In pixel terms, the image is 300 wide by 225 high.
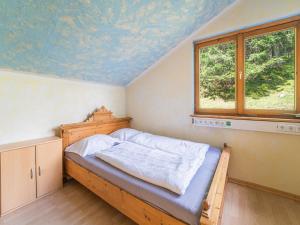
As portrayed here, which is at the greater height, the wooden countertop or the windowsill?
the windowsill

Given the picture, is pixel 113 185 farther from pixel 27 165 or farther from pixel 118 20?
pixel 118 20

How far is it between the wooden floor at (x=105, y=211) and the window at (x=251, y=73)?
3.57 ft

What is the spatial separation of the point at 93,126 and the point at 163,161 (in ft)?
5.14

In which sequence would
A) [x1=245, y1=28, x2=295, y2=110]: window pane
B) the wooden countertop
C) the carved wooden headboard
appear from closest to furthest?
the wooden countertop → [x1=245, y1=28, x2=295, y2=110]: window pane → the carved wooden headboard

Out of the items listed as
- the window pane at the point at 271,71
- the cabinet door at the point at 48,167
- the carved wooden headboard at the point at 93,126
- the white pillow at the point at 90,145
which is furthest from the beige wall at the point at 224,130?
the cabinet door at the point at 48,167

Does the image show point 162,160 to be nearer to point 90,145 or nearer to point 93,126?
point 90,145

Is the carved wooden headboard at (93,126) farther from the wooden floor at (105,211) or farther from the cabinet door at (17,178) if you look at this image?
the wooden floor at (105,211)

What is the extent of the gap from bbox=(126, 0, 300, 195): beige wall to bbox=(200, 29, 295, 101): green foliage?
0.24 meters

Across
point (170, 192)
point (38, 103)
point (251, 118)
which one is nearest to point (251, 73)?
point (251, 118)

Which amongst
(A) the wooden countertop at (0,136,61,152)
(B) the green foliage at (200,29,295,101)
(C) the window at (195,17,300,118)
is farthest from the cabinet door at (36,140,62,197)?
(B) the green foliage at (200,29,295,101)

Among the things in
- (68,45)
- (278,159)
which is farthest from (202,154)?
(68,45)

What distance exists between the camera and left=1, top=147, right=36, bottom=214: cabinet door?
1608mm

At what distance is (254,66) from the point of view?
6.88 feet

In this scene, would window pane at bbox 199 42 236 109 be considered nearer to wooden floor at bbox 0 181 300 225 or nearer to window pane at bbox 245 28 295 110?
window pane at bbox 245 28 295 110
